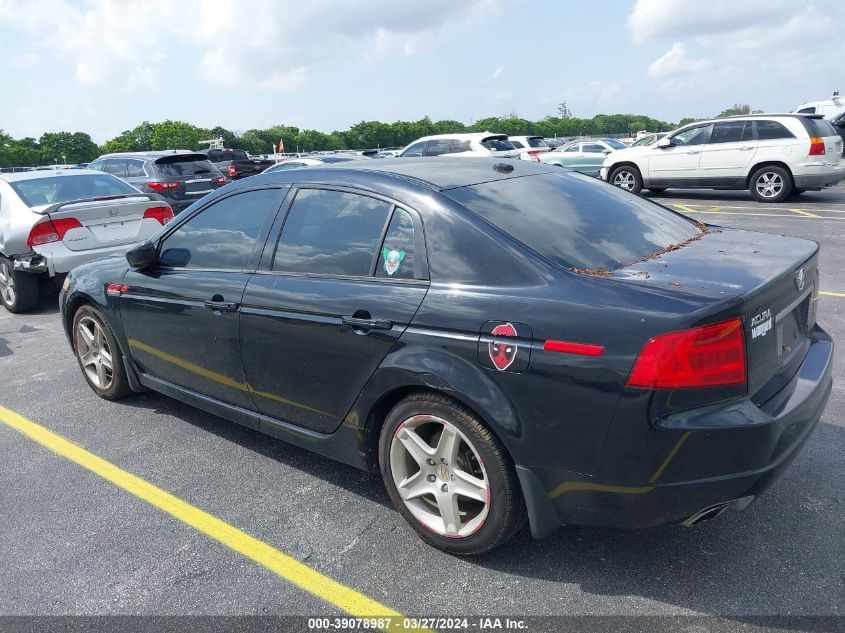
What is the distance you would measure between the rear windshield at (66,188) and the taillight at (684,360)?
720 centimetres

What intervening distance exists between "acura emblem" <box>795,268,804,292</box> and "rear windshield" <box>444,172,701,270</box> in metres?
0.56

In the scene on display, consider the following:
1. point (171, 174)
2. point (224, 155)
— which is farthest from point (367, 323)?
point (224, 155)

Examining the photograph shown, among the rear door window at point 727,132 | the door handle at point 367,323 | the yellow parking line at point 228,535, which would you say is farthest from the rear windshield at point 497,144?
the door handle at point 367,323

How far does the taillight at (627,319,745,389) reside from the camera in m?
2.21

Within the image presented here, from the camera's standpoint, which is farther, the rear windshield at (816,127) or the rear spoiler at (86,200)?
the rear windshield at (816,127)

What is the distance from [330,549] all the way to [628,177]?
14.5m

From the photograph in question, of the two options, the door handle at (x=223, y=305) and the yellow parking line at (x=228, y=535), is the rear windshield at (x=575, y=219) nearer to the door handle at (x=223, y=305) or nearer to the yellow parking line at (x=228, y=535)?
the door handle at (x=223, y=305)

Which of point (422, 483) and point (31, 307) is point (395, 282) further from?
point (31, 307)

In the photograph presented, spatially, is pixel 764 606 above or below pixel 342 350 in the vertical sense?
below

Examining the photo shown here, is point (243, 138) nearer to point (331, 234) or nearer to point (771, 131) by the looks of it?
point (771, 131)

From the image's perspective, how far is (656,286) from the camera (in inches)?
95.5

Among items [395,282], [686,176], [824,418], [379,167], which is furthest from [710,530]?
[686,176]

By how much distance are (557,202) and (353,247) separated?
0.98 metres

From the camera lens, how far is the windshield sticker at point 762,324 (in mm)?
2395
